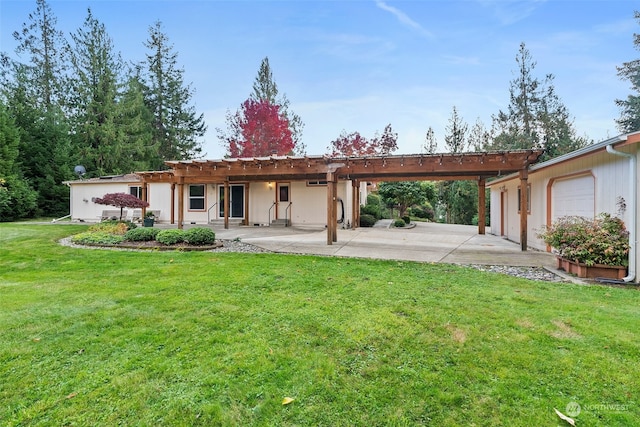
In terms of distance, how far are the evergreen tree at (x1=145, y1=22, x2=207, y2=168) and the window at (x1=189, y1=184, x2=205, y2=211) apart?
11427 millimetres

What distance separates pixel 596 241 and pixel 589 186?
1.67 m

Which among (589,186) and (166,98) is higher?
(166,98)

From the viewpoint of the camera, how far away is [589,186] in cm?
636

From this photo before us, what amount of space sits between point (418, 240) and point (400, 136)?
15238mm

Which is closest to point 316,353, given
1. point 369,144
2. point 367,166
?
point 367,166

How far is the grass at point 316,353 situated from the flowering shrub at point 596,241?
815mm

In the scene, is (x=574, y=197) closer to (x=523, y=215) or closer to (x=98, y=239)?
(x=523, y=215)

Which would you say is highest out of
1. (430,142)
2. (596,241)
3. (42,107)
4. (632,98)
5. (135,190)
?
(42,107)

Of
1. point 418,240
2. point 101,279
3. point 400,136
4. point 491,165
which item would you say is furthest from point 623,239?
point 400,136

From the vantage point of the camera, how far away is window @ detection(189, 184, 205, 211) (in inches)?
643

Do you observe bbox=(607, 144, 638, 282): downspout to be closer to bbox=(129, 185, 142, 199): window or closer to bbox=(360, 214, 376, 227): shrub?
bbox=(360, 214, 376, 227): shrub

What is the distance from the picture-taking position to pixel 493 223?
46.9 ft

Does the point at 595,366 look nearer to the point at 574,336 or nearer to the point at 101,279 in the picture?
the point at 574,336

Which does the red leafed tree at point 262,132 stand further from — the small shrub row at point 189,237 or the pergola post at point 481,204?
the small shrub row at point 189,237
